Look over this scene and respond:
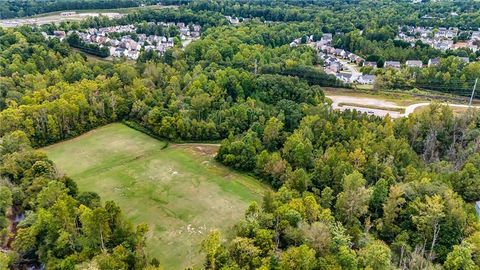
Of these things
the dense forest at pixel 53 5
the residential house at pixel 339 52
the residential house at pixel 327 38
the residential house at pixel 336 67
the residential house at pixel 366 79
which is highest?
the dense forest at pixel 53 5

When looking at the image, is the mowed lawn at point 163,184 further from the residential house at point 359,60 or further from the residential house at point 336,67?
the residential house at point 359,60

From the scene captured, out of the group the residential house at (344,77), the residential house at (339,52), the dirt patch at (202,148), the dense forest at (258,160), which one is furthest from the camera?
the residential house at (339,52)

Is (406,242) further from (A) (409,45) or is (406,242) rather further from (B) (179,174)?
(A) (409,45)

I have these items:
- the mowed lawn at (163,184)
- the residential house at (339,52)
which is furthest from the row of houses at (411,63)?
the mowed lawn at (163,184)

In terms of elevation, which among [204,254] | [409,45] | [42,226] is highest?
[409,45]

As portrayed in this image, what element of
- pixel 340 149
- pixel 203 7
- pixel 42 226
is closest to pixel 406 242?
pixel 340 149

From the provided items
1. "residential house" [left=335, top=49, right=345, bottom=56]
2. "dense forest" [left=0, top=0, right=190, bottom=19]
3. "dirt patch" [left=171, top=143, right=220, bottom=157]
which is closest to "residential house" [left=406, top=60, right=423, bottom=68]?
"residential house" [left=335, top=49, right=345, bottom=56]
